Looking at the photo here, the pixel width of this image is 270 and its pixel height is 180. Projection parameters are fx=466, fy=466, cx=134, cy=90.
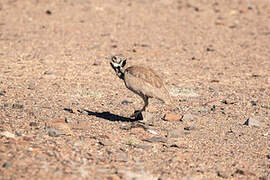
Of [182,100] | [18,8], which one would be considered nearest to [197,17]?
[18,8]

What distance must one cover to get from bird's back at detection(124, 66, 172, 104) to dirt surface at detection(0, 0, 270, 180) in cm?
57

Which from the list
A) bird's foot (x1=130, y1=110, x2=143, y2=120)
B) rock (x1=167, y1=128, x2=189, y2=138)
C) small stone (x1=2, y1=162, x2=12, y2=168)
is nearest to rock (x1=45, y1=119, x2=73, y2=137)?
small stone (x1=2, y1=162, x2=12, y2=168)

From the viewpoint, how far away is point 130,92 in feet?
33.7

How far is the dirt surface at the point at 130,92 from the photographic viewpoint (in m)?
6.17

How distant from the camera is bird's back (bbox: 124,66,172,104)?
7.83 meters

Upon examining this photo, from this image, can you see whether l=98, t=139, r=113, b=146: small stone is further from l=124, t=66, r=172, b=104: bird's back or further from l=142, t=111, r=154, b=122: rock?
l=142, t=111, r=154, b=122: rock

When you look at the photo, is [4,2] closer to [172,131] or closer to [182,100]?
[182,100]

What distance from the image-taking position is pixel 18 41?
14.0m

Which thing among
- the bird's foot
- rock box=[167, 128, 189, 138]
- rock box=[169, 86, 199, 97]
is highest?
rock box=[169, 86, 199, 97]

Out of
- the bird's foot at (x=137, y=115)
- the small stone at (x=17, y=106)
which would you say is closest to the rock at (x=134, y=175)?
the bird's foot at (x=137, y=115)

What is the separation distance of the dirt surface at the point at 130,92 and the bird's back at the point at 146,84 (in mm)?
567

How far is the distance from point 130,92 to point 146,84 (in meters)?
2.44

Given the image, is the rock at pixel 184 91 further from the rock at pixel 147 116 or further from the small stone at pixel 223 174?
the small stone at pixel 223 174

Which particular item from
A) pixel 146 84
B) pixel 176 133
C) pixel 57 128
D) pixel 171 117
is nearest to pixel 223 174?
pixel 176 133
